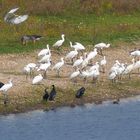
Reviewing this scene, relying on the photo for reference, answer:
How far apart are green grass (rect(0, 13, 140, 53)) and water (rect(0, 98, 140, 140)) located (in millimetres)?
9858

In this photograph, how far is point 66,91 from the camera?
38.2 m

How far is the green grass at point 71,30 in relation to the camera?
4722 centimetres

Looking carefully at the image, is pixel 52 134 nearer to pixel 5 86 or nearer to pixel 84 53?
pixel 5 86

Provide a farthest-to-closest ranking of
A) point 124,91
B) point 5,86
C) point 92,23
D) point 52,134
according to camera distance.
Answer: point 92,23
point 124,91
point 5,86
point 52,134

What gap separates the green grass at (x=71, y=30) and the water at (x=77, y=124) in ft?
32.3

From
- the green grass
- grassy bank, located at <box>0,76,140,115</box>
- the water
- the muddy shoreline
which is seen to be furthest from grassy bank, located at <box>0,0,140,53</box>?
the water

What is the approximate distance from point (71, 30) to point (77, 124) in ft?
50.0

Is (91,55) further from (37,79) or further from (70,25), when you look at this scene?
(70,25)

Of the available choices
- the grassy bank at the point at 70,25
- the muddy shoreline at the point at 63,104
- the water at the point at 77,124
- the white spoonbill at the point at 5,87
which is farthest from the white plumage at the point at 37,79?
the grassy bank at the point at 70,25

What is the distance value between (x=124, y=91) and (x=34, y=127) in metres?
6.45

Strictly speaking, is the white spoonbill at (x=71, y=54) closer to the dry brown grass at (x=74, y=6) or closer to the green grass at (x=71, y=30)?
the green grass at (x=71, y=30)

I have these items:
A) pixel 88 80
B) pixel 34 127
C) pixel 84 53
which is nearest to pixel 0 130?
pixel 34 127

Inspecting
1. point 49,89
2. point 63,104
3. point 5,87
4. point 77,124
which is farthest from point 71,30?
point 77,124

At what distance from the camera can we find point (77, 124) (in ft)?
113
